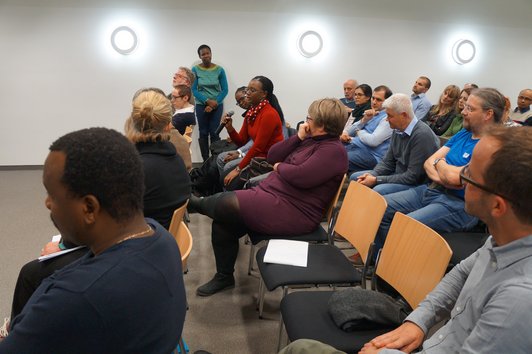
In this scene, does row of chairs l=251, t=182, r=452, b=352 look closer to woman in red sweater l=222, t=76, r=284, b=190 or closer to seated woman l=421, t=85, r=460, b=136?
woman in red sweater l=222, t=76, r=284, b=190

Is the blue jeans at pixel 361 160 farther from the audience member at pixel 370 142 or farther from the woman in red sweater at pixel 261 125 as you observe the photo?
the woman in red sweater at pixel 261 125

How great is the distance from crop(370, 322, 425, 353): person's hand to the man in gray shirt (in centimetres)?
167

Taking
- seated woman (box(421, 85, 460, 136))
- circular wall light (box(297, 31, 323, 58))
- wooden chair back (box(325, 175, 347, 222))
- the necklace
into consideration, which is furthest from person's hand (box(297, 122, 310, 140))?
circular wall light (box(297, 31, 323, 58))

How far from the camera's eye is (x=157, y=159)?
1.84m

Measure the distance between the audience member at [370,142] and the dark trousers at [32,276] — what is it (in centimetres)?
257

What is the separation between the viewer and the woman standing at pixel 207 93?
5488 millimetres

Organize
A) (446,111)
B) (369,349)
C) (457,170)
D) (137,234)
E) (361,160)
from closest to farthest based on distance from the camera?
(137,234) → (369,349) → (457,170) → (361,160) → (446,111)

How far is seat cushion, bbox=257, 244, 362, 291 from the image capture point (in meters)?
1.70

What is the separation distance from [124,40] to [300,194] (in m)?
4.40

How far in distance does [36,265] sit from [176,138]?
57.4 inches

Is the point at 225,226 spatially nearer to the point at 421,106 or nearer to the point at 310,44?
the point at 421,106

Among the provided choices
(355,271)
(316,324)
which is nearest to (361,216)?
(355,271)

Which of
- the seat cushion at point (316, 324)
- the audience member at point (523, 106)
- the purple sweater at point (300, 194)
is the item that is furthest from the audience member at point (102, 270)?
the audience member at point (523, 106)

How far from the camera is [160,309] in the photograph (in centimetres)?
83
